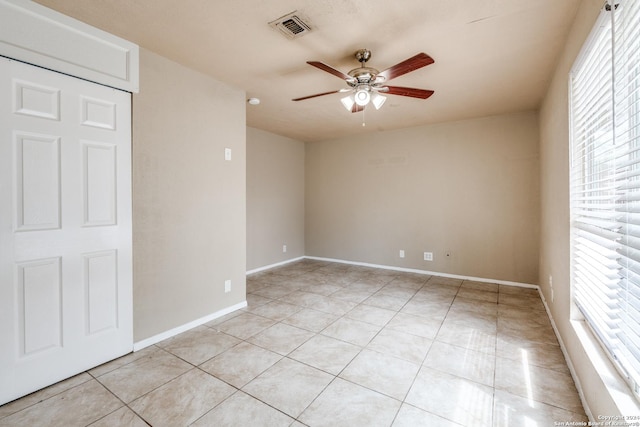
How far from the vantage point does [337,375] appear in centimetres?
203

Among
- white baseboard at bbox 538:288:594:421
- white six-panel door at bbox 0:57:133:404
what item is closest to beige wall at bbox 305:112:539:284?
white baseboard at bbox 538:288:594:421

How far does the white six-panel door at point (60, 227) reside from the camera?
176 cm

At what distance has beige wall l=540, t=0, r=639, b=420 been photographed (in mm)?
1366

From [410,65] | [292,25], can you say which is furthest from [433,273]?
[292,25]

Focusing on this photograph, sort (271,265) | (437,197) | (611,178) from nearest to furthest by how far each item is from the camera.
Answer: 1. (611,178)
2. (437,197)
3. (271,265)

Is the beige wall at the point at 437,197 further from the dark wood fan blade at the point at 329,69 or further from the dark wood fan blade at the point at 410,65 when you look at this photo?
the dark wood fan blade at the point at 329,69

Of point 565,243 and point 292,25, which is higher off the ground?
point 292,25

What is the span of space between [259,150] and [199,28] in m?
2.96

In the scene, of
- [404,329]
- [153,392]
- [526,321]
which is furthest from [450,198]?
[153,392]

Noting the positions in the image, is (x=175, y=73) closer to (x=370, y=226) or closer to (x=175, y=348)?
(x=175, y=348)

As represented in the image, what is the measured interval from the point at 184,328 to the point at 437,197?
4.06 m

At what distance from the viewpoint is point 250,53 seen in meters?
2.41

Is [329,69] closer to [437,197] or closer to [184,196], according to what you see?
[184,196]

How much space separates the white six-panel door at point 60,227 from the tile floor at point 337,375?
0.83 ft
